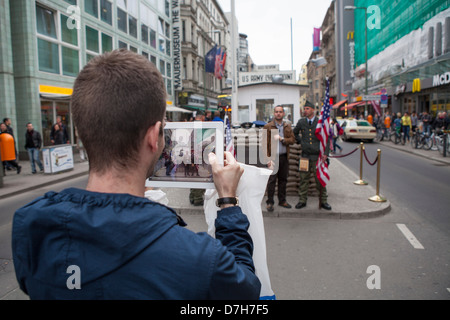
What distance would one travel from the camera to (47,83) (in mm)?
16594

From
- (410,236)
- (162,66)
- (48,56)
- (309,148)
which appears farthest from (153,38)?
(410,236)

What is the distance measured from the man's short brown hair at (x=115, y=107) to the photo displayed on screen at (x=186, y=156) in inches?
12.8

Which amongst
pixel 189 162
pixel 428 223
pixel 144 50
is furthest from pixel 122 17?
pixel 189 162

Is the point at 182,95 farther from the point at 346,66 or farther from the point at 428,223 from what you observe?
the point at 428,223

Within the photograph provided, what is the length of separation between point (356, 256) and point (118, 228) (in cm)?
436

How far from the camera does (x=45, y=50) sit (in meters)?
16.5

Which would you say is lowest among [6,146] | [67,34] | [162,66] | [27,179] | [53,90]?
[27,179]

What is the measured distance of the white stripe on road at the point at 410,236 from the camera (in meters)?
4.94

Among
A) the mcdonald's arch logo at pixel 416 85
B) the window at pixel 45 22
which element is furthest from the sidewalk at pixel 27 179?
the mcdonald's arch logo at pixel 416 85

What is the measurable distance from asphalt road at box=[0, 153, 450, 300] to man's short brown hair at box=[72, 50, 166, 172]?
3.00 metres

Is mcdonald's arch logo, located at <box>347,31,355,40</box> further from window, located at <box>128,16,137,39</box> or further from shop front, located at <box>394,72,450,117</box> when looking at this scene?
window, located at <box>128,16,137,39</box>

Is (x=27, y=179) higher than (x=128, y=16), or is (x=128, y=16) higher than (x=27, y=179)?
(x=128, y=16)

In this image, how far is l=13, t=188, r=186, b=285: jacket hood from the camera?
88 cm

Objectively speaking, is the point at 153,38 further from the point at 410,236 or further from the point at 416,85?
the point at 410,236
